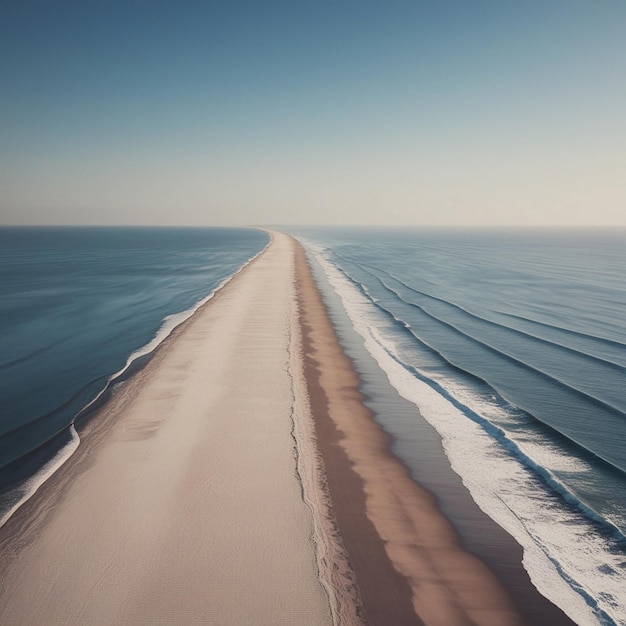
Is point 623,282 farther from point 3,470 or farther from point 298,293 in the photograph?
point 3,470

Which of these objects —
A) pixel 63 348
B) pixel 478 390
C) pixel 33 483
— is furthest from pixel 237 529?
pixel 63 348

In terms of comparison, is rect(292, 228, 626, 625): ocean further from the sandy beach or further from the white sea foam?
the white sea foam

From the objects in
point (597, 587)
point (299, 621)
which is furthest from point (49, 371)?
point (597, 587)

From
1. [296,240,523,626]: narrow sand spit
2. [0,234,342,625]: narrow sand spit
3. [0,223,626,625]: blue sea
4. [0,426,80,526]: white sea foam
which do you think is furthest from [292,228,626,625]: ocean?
[0,426,80,526]: white sea foam

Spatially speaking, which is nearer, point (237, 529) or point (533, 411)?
point (237, 529)

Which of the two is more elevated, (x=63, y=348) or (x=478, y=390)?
(x=63, y=348)

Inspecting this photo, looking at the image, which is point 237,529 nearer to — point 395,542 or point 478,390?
point 395,542

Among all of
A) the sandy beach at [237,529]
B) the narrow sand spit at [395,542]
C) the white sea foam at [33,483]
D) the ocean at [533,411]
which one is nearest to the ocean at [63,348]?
→ the white sea foam at [33,483]
